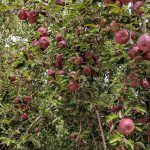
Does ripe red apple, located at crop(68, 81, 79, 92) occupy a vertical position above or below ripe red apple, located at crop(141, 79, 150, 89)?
below

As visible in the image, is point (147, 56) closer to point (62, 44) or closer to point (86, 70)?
point (86, 70)

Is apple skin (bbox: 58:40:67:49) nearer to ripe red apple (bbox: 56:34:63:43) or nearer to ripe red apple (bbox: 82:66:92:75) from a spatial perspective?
ripe red apple (bbox: 56:34:63:43)

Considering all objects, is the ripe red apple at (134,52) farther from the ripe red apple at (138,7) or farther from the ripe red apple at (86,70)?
the ripe red apple at (86,70)

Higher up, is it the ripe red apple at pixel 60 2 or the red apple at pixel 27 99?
the ripe red apple at pixel 60 2

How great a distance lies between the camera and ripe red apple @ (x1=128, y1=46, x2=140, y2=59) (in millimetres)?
2638

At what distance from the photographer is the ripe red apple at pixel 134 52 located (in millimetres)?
2638

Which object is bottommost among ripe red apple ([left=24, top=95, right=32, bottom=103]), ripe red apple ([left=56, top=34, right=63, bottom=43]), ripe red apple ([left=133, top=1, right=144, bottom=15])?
ripe red apple ([left=24, top=95, right=32, bottom=103])

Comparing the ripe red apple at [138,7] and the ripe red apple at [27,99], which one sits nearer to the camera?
the ripe red apple at [138,7]

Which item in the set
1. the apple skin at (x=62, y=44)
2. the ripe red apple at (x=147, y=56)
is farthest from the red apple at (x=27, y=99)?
the ripe red apple at (x=147, y=56)

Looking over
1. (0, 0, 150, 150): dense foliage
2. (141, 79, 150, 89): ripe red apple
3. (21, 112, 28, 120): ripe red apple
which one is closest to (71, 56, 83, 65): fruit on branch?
(0, 0, 150, 150): dense foliage

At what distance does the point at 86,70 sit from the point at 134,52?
98 cm

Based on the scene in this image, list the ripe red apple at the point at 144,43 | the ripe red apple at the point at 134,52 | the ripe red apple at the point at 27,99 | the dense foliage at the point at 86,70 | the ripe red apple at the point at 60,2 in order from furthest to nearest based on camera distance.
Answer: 1. the ripe red apple at the point at 27,99
2. the ripe red apple at the point at 60,2
3. the dense foliage at the point at 86,70
4. the ripe red apple at the point at 134,52
5. the ripe red apple at the point at 144,43

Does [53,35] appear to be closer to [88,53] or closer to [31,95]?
[88,53]

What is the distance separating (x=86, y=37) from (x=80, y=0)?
38 cm
